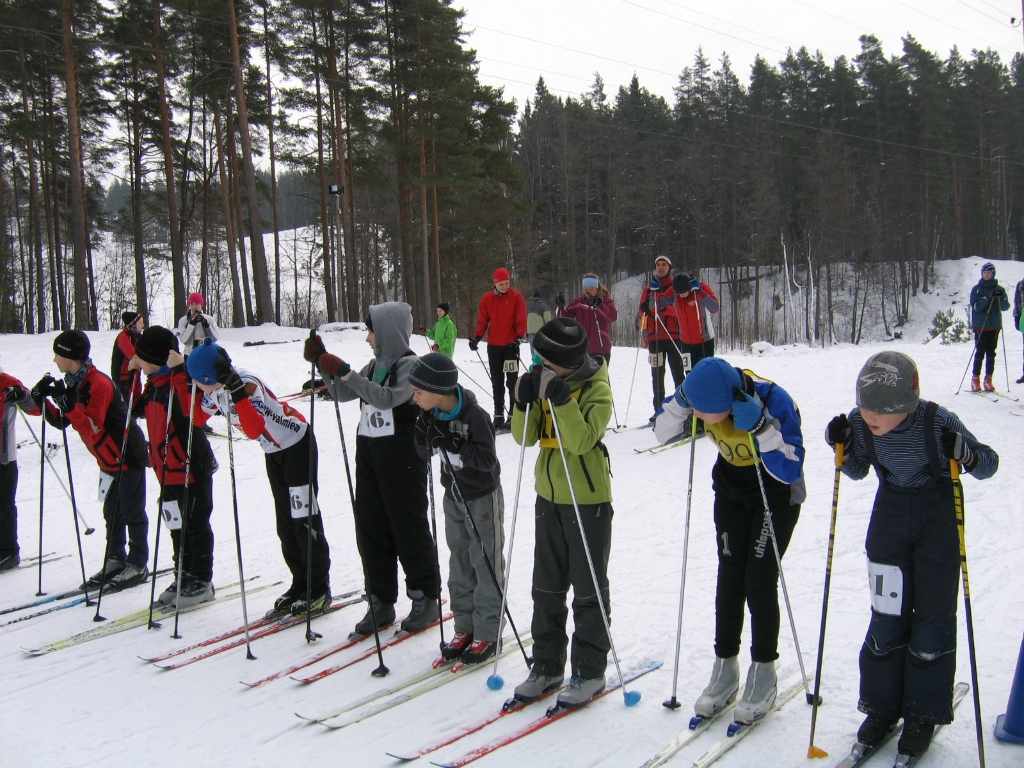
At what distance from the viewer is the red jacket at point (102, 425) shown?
5188 mm

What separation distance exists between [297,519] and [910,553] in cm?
317

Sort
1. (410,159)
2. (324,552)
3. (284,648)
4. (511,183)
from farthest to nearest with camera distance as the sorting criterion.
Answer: (511,183), (410,159), (324,552), (284,648)

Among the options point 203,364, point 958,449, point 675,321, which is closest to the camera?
point 958,449

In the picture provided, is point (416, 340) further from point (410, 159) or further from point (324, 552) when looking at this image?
point (324, 552)

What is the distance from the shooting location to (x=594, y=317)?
8.54m

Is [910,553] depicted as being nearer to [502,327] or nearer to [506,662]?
[506,662]

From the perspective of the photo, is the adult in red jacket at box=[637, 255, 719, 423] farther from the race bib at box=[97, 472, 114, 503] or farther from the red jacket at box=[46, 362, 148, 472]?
the race bib at box=[97, 472, 114, 503]

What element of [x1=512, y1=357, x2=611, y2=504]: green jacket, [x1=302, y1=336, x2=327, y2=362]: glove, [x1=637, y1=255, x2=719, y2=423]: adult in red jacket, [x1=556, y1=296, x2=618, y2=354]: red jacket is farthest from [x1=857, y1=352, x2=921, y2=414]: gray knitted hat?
[x1=556, y1=296, x2=618, y2=354]: red jacket

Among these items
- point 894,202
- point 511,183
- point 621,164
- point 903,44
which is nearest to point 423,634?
point 511,183

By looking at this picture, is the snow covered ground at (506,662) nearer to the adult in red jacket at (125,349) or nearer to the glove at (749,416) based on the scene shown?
the glove at (749,416)

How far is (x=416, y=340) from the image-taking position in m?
17.5

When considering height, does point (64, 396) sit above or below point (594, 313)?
below

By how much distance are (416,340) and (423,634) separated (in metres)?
13.8

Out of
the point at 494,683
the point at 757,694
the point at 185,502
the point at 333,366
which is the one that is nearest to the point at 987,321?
the point at 757,694
